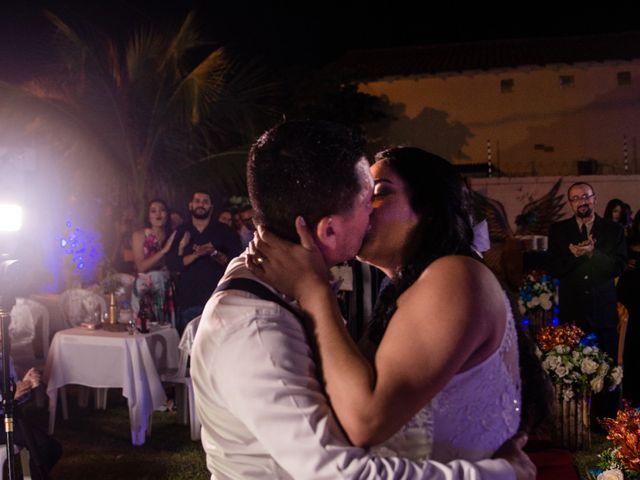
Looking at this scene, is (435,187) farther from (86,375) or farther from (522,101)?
(522,101)

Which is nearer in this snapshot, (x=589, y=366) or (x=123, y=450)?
(x=589, y=366)

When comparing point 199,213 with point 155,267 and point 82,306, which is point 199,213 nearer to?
point 155,267

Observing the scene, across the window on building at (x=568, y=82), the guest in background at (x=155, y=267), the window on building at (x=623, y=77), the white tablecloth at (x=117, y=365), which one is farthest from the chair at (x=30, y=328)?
the window on building at (x=623, y=77)

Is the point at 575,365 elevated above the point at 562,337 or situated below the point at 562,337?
below

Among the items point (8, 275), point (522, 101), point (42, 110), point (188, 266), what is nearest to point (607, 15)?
point (522, 101)

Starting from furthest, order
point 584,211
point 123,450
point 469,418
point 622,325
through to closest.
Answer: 1. point 622,325
2. point 584,211
3. point 123,450
4. point 469,418

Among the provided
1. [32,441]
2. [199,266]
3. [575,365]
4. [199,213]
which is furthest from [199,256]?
[575,365]

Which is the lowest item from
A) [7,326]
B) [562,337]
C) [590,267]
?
[562,337]

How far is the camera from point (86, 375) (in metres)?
6.88

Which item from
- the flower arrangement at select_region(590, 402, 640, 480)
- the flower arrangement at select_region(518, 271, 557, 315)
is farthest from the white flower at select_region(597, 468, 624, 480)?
the flower arrangement at select_region(518, 271, 557, 315)

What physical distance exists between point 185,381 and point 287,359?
572cm

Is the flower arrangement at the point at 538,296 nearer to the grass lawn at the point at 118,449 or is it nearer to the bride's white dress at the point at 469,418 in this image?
the grass lawn at the point at 118,449

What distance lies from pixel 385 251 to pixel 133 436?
517cm

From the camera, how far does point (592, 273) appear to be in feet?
22.7
